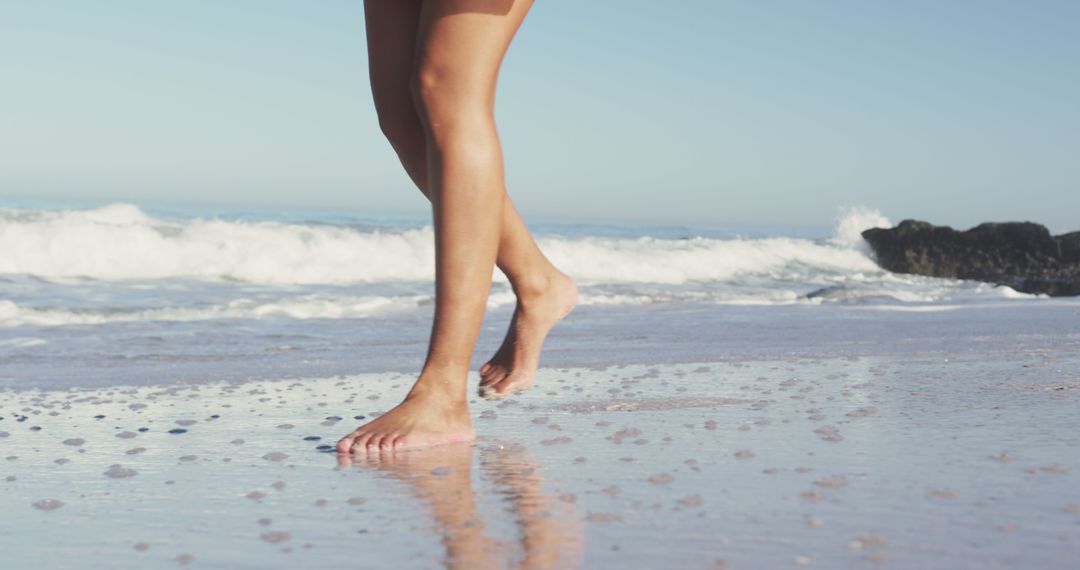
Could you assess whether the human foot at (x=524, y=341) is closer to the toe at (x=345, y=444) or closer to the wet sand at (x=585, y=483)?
the wet sand at (x=585, y=483)

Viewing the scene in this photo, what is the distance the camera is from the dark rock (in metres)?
15.5

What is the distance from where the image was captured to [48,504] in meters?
1.53

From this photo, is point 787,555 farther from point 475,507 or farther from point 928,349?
point 928,349

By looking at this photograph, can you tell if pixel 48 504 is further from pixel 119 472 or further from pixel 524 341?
pixel 524 341

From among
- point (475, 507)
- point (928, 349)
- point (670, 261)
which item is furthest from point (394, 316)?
point (670, 261)

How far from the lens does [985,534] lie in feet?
4.01

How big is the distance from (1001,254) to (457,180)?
15.5m

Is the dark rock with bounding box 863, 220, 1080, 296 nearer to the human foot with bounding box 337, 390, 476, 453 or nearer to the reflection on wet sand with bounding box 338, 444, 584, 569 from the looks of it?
the human foot with bounding box 337, 390, 476, 453

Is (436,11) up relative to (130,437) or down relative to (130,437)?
up

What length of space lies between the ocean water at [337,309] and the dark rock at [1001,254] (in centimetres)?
118

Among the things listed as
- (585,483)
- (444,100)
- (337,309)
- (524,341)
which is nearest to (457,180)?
(444,100)

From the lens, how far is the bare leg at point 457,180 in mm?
2113

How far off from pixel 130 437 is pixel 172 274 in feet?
32.0

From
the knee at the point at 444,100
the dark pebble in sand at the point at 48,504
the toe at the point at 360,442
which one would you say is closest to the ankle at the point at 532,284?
the knee at the point at 444,100
